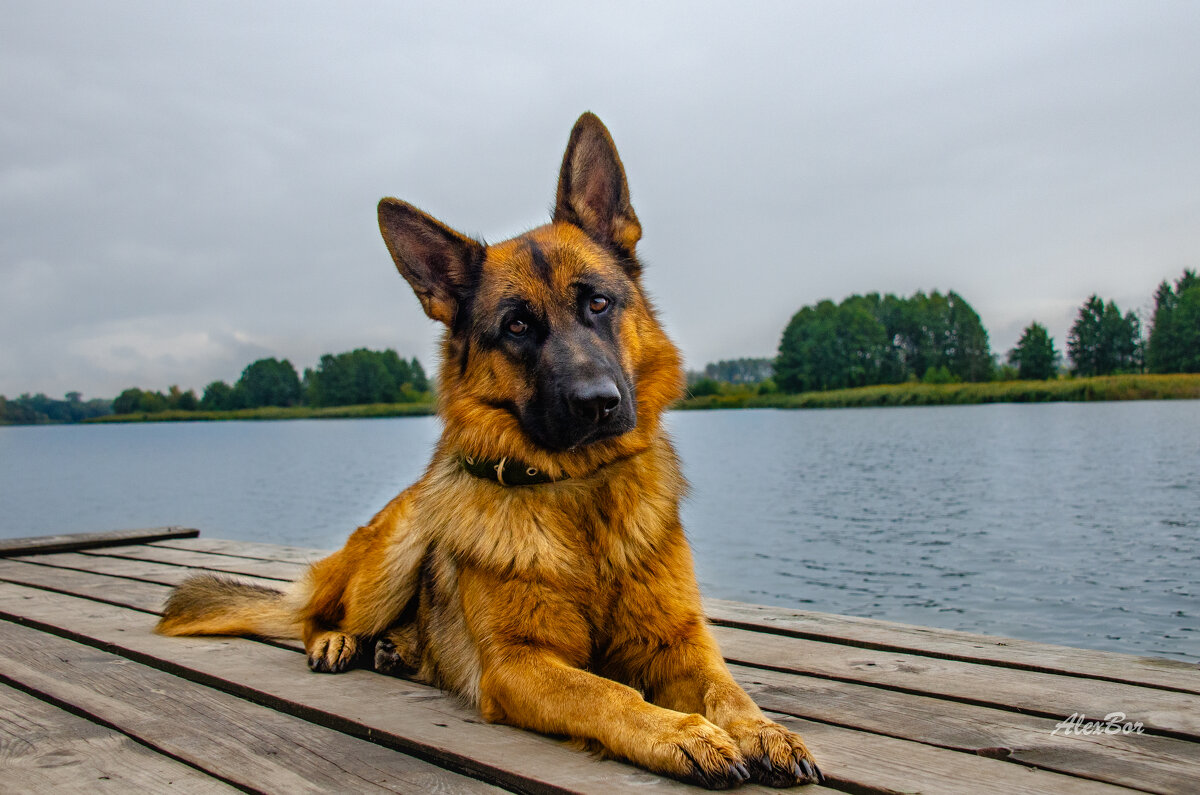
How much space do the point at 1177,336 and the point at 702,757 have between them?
6078cm

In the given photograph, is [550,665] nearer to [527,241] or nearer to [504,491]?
[504,491]

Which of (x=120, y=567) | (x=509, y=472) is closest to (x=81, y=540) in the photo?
(x=120, y=567)

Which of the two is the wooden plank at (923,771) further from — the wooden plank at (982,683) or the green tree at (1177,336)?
the green tree at (1177,336)

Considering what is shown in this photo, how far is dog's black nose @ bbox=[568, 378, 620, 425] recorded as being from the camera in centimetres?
276

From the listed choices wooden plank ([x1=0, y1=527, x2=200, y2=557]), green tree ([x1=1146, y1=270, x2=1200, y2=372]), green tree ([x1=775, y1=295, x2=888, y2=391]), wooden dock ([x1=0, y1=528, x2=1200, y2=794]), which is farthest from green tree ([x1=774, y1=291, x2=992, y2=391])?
wooden dock ([x1=0, y1=528, x2=1200, y2=794])

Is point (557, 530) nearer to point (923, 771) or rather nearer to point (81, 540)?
point (923, 771)

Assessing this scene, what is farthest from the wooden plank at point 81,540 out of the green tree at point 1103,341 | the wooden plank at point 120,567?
the green tree at point 1103,341

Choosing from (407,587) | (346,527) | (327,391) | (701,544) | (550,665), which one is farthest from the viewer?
(327,391)

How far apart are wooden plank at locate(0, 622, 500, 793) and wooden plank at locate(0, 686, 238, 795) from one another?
5 centimetres

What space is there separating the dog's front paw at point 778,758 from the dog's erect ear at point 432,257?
1943 mm

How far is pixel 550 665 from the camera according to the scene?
255cm

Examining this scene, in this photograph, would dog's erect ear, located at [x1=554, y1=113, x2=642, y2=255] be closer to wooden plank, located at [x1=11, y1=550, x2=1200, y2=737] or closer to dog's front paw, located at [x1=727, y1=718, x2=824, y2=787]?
wooden plank, located at [x1=11, y1=550, x2=1200, y2=737]

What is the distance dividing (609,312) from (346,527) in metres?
16.1

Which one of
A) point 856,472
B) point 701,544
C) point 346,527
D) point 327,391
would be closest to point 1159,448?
point 856,472
